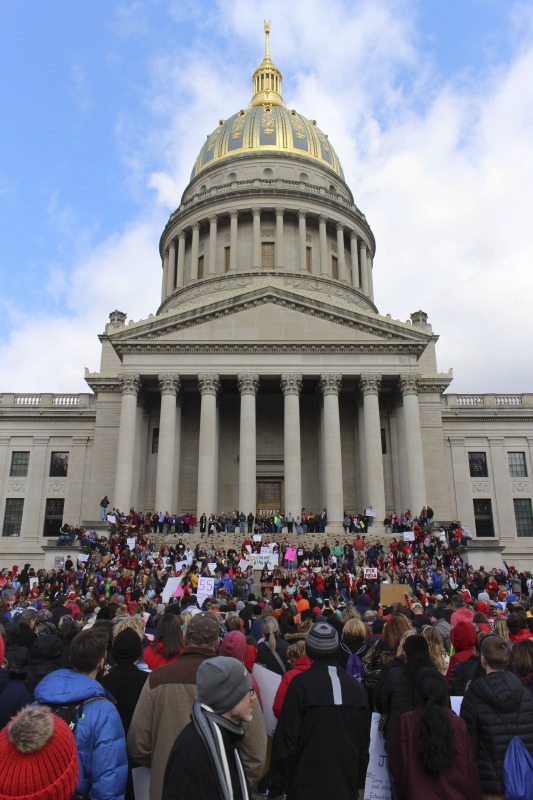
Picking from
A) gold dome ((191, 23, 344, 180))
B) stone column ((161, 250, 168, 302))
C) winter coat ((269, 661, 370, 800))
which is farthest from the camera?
gold dome ((191, 23, 344, 180))

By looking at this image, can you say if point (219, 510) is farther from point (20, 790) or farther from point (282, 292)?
point (20, 790)

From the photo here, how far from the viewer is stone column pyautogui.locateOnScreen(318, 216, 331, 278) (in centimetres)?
6022

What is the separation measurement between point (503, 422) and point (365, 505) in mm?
16506

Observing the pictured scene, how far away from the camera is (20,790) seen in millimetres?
3705

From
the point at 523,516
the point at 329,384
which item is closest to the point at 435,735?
the point at 329,384

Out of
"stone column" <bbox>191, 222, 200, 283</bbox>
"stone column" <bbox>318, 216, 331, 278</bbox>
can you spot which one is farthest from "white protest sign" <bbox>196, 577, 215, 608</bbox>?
"stone column" <bbox>191, 222, 200, 283</bbox>

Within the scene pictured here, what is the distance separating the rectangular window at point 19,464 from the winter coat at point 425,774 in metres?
49.0

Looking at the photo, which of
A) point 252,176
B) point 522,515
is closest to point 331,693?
point 522,515

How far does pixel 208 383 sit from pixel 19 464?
1823 centimetres

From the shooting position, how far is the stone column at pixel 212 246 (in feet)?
197

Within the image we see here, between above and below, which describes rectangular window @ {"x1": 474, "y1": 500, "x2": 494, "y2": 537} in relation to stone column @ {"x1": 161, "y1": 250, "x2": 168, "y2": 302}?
below

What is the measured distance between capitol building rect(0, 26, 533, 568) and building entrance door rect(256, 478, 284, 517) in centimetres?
8

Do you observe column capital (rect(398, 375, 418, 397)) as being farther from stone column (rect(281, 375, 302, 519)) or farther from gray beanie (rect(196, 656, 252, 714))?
gray beanie (rect(196, 656, 252, 714))

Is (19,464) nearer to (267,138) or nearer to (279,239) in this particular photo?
(279,239)
